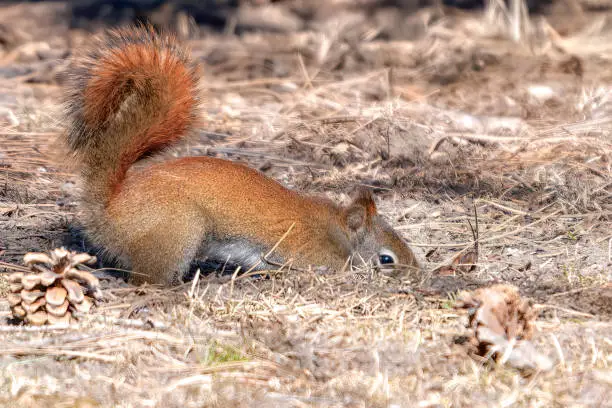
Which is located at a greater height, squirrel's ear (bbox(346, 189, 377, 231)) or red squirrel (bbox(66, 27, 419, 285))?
red squirrel (bbox(66, 27, 419, 285))

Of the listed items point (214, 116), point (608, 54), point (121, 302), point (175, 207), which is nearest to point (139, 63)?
point (175, 207)

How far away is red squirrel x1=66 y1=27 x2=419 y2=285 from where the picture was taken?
4.02m

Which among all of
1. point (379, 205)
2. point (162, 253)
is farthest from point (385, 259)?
point (162, 253)

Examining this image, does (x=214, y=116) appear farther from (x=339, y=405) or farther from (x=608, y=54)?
(x=339, y=405)

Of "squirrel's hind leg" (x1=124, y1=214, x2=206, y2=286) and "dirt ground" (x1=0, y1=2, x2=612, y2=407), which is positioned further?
"squirrel's hind leg" (x1=124, y1=214, x2=206, y2=286)

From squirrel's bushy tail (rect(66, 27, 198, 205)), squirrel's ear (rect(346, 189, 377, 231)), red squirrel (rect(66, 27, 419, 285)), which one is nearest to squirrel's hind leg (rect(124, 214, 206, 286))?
red squirrel (rect(66, 27, 419, 285))

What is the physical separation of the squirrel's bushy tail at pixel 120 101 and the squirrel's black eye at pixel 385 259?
1.31 meters

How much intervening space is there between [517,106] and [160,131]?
13.3 feet

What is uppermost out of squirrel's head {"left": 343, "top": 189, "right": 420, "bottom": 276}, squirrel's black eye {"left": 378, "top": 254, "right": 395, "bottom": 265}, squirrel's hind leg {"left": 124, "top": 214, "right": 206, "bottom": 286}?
squirrel's hind leg {"left": 124, "top": 214, "right": 206, "bottom": 286}

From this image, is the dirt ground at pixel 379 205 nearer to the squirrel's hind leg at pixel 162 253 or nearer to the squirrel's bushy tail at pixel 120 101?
the squirrel's hind leg at pixel 162 253

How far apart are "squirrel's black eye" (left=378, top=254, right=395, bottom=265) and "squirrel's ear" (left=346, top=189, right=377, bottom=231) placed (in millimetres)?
199

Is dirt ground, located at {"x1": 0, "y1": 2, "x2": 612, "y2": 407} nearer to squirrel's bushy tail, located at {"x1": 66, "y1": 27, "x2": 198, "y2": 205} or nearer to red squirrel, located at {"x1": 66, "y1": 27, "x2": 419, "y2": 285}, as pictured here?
red squirrel, located at {"x1": 66, "y1": 27, "x2": 419, "y2": 285}

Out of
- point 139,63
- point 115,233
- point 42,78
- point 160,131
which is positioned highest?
point 139,63

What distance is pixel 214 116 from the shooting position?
716cm
